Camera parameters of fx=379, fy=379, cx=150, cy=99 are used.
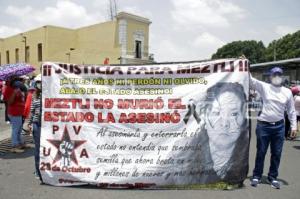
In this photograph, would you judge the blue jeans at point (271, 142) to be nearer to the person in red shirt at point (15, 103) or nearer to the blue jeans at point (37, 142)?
the blue jeans at point (37, 142)

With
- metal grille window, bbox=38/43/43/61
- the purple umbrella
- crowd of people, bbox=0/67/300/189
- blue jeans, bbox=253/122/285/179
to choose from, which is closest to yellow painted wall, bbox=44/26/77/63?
metal grille window, bbox=38/43/43/61

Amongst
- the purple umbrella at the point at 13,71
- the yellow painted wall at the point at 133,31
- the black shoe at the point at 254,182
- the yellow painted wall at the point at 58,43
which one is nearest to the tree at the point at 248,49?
the yellow painted wall at the point at 133,31

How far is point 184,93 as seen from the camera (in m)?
5.90

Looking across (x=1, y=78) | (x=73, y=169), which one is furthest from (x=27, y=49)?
(x=73, y=169)

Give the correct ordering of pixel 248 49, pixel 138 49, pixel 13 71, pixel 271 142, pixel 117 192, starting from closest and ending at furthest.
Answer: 1. pixel 117 192
2. pixel 271 142
3. pixel 13 71
4. pixel 138 49
5. pixel 248 49

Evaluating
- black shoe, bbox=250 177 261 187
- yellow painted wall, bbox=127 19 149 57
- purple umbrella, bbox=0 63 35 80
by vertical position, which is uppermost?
yellow painted wall, bbox=127 19 149 57

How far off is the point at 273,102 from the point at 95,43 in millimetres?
42094

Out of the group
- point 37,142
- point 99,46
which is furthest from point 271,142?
point 99,46

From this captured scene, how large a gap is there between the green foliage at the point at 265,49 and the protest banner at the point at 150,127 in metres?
40.8

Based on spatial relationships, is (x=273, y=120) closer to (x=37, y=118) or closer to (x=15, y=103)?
(x=37, y=118)

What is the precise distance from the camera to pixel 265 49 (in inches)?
2351

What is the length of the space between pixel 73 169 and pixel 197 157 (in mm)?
1945

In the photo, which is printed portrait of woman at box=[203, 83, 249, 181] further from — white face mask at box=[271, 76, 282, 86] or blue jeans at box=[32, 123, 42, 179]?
blue jeans at box=[32, 123, 42, 179]

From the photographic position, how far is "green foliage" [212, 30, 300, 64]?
47781mm
